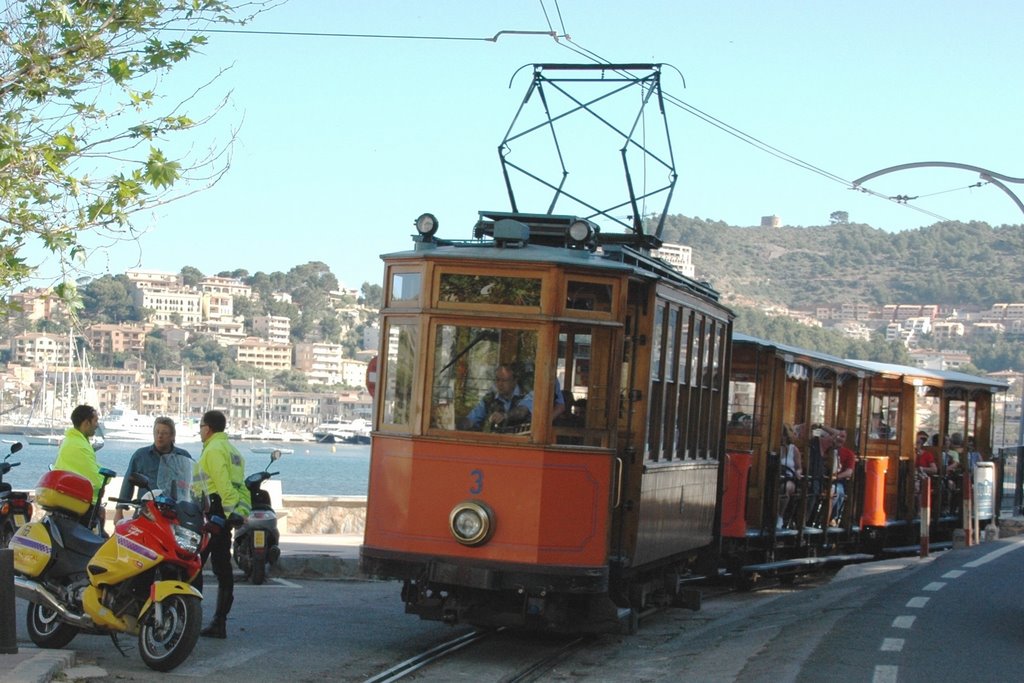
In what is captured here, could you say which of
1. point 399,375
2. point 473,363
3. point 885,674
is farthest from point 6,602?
point 885,674

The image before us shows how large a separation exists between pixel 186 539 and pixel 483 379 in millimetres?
2404

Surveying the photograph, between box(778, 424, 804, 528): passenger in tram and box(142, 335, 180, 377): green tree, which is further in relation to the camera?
box(142, 335, 180, 377): green tree

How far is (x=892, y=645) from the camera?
36.7 ft

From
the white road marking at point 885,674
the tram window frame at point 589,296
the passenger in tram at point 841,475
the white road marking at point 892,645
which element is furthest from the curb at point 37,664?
the passenger in tram at point 841,475

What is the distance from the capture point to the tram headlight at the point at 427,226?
11898mm

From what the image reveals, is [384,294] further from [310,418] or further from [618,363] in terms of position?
[310,418]

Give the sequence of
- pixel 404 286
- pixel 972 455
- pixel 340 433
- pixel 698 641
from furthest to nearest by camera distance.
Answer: pixel 340 433, pixel 972 455, pixel 698 641, pixel 404 286

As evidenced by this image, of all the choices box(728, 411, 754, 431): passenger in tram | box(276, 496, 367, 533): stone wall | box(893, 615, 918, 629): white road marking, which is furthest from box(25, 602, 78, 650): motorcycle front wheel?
box(276, 496, 367, 533): stone wall

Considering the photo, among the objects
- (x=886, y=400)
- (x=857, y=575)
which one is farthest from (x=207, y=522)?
(x=886, y=400)

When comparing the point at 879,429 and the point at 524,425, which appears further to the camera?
the point at 879,429

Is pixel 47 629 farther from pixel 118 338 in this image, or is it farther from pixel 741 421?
pixel 118 338

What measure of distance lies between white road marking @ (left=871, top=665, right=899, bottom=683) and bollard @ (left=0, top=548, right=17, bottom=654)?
523 cm

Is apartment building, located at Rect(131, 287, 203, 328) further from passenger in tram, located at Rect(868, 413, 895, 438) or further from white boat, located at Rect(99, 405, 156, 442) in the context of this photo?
passenger in tram, located at Rect(868, 413, 895, 438)

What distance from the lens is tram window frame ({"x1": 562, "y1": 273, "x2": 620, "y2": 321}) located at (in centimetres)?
1141
